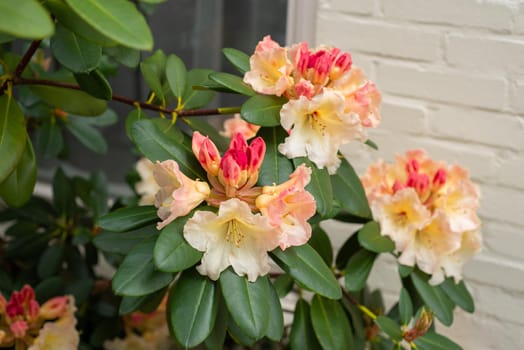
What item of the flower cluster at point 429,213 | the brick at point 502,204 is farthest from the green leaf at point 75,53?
the brick at point 502,204

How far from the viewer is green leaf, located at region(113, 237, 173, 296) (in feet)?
3.15

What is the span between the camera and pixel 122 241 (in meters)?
1.15

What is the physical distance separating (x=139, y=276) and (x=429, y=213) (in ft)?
1.80

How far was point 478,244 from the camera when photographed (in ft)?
4.20

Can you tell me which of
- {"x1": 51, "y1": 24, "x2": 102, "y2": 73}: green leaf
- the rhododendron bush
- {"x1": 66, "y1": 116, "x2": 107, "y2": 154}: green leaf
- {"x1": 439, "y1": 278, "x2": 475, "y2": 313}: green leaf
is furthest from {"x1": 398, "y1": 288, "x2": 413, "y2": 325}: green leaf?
{"x1": 66, "y1": 116, "x2": 107, "y2": 154}: green leaf

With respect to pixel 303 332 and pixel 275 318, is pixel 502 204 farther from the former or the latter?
pixel 275 318

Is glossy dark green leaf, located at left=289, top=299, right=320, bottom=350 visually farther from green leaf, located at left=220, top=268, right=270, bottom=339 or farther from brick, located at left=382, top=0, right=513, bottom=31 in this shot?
brick, located at left=382, top=0, right=513, bottom=31

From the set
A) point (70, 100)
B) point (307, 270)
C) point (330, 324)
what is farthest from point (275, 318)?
point (70, 100)

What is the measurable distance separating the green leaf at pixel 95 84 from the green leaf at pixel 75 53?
0.07 m

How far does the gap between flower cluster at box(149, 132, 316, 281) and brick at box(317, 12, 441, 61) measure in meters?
0.62

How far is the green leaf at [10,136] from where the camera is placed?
0.92m

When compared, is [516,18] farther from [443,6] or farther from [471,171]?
[471,171]

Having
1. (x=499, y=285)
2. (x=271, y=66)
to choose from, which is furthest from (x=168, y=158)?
(x=499, y=285)

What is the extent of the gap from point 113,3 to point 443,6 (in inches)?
35.0
